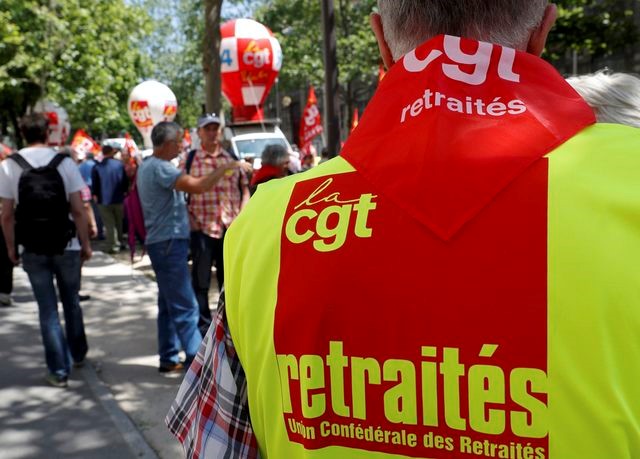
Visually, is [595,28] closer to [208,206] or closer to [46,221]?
[208,206]

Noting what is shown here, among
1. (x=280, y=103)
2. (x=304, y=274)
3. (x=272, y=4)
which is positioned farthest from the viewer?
(x=280, y=103)

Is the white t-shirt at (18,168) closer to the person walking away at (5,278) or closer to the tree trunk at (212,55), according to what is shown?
the person walking away at (5,278)

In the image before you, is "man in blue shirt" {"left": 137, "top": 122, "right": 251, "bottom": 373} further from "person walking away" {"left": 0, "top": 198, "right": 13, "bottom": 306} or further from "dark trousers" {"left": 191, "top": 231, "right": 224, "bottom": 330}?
"person walking away" {"left": 0, "top": 198, "right": 13, "bottom": 306}

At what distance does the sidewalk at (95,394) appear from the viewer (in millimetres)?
4352

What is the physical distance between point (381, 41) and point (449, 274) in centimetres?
49

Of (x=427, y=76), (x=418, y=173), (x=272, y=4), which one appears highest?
(x=272, y=4)

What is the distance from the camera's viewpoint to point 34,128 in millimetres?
5297

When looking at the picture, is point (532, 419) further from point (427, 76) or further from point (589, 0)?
point (589, 0)

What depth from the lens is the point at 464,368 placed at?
2.98ft

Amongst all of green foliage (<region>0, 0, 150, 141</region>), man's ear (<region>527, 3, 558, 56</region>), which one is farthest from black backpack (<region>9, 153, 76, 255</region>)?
green foliage (<region>0, 0, 150, 141</region>)

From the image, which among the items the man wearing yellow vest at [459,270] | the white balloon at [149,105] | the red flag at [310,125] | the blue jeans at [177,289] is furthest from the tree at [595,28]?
the man wearing yellow vest at [459,270]

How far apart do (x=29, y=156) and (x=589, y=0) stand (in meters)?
14.7

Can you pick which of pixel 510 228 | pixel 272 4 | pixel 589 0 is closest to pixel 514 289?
pixel 510 228

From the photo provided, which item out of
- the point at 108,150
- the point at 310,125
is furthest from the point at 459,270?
the point at 310,125
